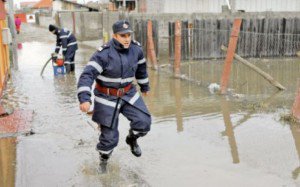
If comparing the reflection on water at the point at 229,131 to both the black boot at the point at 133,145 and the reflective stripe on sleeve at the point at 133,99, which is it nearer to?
the black boot at the point at 133,145

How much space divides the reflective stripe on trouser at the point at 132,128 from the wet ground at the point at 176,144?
0.37m

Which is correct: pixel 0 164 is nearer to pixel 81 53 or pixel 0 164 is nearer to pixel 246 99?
pixel 246 99

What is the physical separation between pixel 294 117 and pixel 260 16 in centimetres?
1038

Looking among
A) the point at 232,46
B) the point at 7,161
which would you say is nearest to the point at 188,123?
the point at 232,46

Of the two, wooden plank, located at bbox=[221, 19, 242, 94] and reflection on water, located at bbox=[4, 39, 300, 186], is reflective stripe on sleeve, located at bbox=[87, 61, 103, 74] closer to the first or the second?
reflection on water, located at bbox=[4, 39, 300, 186]

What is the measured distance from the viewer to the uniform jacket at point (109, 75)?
446cm

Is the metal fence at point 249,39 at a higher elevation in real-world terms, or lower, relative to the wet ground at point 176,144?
higher

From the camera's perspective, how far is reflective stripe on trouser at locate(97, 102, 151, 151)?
470cm

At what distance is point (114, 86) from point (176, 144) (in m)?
1.61

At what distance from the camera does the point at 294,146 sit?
225 inches

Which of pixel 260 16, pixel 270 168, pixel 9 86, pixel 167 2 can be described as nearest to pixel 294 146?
pixel 270 168

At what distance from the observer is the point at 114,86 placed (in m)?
4.68

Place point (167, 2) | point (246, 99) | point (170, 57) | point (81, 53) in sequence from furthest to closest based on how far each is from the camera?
point (167, 2) → point (81, 53) → point (170, 57) → point (246, 99)

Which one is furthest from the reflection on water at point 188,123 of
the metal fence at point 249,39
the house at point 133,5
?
the house at point 133,5
